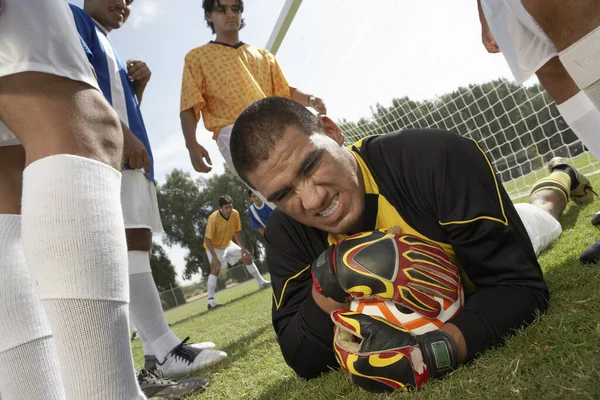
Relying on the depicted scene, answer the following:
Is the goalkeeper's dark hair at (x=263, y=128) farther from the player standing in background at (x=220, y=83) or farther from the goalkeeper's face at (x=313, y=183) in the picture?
the player standing in background at (x=220, y=83)

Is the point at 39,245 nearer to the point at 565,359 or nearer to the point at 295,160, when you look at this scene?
the point at 295,160

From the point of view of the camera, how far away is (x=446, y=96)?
309 inches

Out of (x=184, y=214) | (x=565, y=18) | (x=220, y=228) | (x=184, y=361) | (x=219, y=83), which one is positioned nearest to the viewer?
(x=565, y=18)

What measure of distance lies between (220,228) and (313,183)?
9.88 meters

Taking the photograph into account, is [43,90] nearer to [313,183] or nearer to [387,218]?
[313,183]

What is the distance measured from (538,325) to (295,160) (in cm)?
96

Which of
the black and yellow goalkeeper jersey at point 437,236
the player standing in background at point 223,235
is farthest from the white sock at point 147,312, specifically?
the player standing in background at point 223,235

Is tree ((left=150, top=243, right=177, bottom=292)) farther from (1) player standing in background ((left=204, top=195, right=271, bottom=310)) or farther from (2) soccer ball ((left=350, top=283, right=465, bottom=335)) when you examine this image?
(2) soccer ball ((left=350, top=283, right=465, bottom=335))

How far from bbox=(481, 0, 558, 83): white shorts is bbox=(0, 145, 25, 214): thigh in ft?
6.41

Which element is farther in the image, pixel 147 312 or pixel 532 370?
pixel 147 312

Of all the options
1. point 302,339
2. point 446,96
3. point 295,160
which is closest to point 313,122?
point 295,160

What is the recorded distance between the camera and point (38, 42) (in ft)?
3.37

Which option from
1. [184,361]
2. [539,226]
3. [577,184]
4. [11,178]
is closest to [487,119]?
[577,184]

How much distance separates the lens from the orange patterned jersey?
12.2 feet
